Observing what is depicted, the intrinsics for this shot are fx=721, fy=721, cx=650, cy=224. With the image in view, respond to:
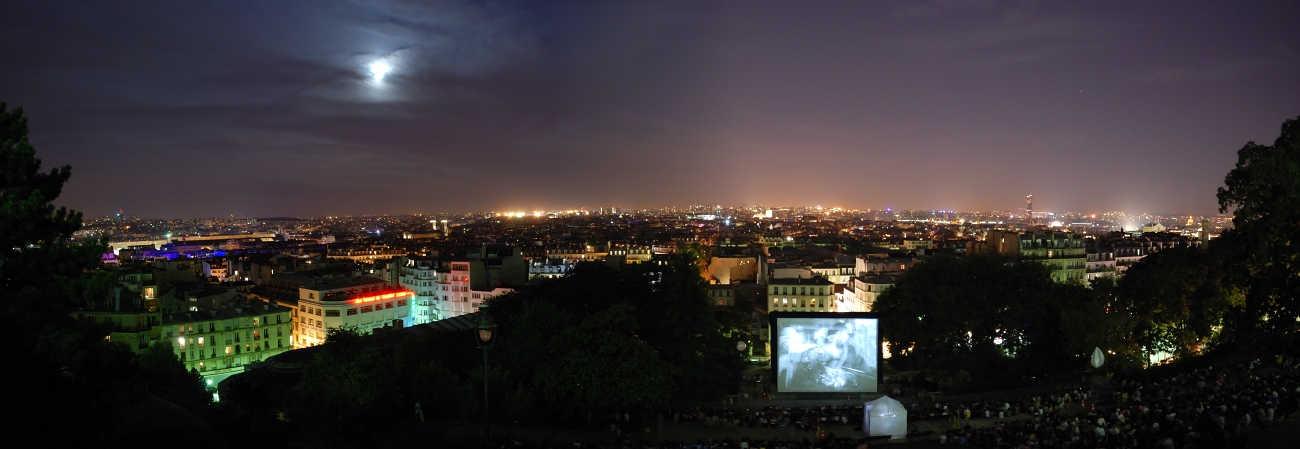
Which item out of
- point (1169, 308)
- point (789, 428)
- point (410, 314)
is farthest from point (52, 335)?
point (410, 314)

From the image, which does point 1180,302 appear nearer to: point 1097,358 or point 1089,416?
point 1097,358

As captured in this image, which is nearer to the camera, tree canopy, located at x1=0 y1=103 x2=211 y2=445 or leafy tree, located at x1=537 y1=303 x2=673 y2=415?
tree canopy, located at x1=0 y1=103 x2=211 y2=445

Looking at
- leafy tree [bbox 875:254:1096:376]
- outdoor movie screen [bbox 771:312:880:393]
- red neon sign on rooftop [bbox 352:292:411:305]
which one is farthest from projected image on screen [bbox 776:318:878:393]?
red neon sign on rooftop [bbox 352:292:411:305]

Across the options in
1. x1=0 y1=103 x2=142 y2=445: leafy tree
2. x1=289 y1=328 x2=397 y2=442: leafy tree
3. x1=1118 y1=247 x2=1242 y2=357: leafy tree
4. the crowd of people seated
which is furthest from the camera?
x1=1118 y1=247 x2=1242 y2=357: leafy tree

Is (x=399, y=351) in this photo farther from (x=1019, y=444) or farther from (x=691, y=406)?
(x=1019, y=444)

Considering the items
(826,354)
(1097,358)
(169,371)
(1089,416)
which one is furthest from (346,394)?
(1097,358)

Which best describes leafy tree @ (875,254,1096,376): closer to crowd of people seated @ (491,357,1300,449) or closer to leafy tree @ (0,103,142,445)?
crowd of people seated @ (491,357,1300,449)

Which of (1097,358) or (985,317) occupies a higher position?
(985,317)
